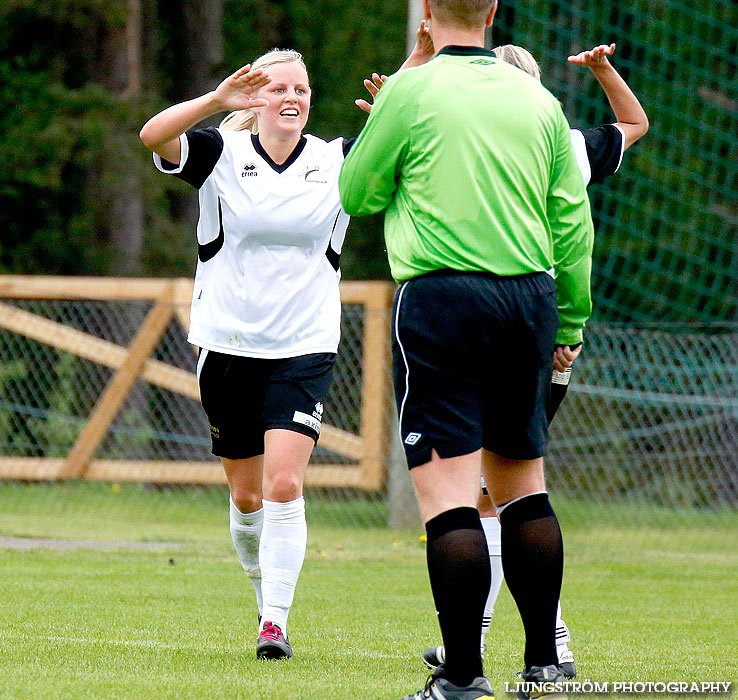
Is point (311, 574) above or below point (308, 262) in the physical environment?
below

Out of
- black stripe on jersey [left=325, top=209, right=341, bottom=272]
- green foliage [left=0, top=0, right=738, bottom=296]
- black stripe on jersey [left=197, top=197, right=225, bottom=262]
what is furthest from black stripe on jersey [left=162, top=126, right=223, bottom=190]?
green foliage [left=0, top=0, right=738, bottom=296]

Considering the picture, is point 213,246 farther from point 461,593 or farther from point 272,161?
point 461,593

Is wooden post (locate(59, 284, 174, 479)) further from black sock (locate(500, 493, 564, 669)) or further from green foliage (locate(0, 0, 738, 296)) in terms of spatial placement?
black sock (locate(500, 493, 564, 669))

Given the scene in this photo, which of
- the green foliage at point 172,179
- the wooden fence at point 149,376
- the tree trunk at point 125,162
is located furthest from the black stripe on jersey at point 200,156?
the tree trunk at point 125,162

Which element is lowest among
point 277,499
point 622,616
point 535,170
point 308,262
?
point 622,616

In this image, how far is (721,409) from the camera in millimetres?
11219

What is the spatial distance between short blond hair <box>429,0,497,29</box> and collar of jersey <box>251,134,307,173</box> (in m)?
1.37

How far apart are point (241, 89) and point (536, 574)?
192cm

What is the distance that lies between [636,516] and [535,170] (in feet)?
26.2

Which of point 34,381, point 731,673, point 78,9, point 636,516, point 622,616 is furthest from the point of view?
point 78,9

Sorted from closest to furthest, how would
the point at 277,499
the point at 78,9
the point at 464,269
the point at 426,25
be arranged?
the point at 464,269
the point at 426,25
the point at 277,499
the point at 78,9

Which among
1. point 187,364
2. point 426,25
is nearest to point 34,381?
point 187,364

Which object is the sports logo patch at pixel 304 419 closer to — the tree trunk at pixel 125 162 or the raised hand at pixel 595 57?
the raised hand at pixel 595 57

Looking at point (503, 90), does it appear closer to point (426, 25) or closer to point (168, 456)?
point (426, 25)
